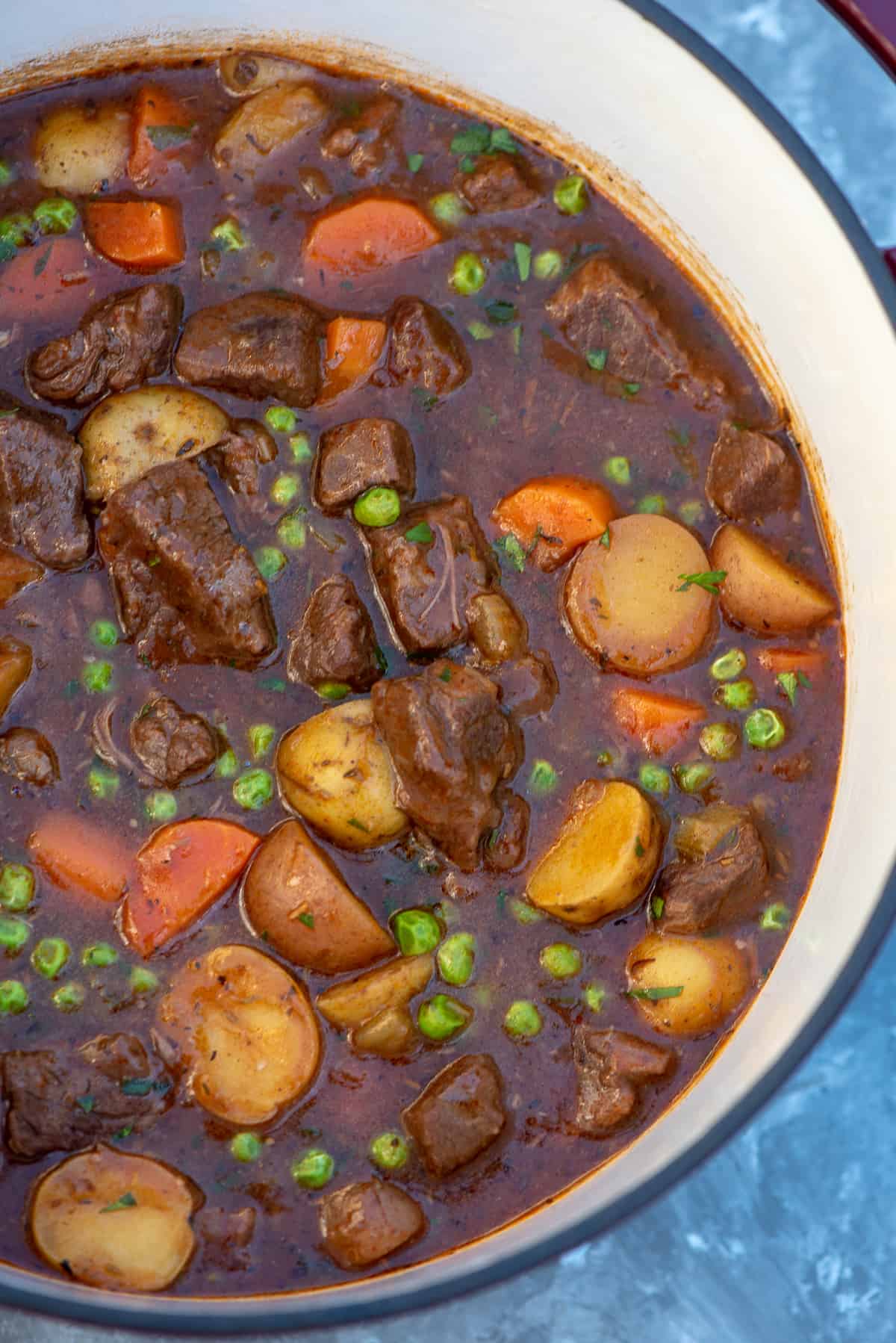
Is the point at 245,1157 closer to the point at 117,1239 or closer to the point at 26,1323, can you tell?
the point at 117,1239

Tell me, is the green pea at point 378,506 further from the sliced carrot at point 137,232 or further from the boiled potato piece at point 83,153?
the boiled potato piece at point 83,153

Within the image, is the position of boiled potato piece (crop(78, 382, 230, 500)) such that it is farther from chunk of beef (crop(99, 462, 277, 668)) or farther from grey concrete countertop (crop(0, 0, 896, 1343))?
grey concrete countertop (crop(0, 0, 896, 1343))

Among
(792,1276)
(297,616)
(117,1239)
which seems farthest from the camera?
(792,1276)

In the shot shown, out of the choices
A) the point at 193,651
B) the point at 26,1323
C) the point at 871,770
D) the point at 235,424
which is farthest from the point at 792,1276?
the point at 235,424

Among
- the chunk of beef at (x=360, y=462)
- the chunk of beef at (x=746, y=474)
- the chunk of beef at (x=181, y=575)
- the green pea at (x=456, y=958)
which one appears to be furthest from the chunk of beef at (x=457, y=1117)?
the chunk of beef at (x=746, y=474)

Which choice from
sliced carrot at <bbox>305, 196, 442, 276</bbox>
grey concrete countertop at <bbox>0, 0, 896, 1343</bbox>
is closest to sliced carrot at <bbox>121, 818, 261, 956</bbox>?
grey concrete countertop at <bbox>0, 0, 896, 1343</bbox>
